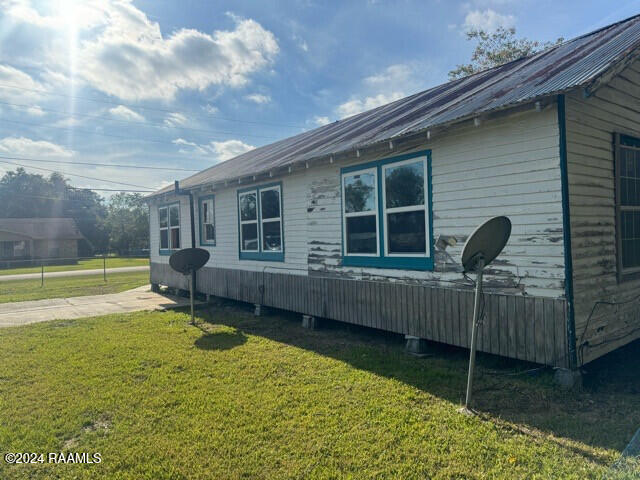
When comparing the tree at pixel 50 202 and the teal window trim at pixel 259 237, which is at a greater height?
the tree at pixel 50 202

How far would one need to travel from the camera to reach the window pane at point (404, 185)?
5.73 m

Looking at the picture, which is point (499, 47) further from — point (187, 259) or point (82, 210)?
point (82, 210)

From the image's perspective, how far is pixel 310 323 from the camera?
767 centimetres

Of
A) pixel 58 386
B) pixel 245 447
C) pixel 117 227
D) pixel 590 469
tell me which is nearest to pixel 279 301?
pixel 58 386

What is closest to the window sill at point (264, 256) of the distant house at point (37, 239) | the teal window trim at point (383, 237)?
the teal window trim at point (383, 237)

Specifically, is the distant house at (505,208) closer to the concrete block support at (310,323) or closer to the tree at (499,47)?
the concrete block support at (310,323)

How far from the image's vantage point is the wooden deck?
438 centimetres

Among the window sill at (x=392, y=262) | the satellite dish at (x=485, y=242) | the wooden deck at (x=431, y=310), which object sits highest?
the satellite dish at (x=485, y=242)

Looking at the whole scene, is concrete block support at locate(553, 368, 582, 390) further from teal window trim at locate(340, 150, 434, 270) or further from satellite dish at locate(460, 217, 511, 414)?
teal window trim at locate(340, 150, 434, 270)

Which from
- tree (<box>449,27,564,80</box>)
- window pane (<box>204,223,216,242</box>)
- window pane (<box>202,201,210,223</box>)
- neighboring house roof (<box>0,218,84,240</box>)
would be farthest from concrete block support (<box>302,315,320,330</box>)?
neighboring house roof (<box>0,218,84,240</box>)

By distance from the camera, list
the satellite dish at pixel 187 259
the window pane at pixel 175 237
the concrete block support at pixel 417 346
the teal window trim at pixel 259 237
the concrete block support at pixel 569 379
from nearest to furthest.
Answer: the concrete block support at pixel 569 379 < the concrete block support at pixel 417 346 < the teal window trim at pixel 259 237 < the satellite dish at pixel 187 259 < the window pane at pixel 175 237

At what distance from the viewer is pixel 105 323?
8.51 meters

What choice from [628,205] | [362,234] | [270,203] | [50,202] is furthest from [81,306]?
[50,202]

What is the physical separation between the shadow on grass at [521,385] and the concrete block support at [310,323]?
0.65 meters
